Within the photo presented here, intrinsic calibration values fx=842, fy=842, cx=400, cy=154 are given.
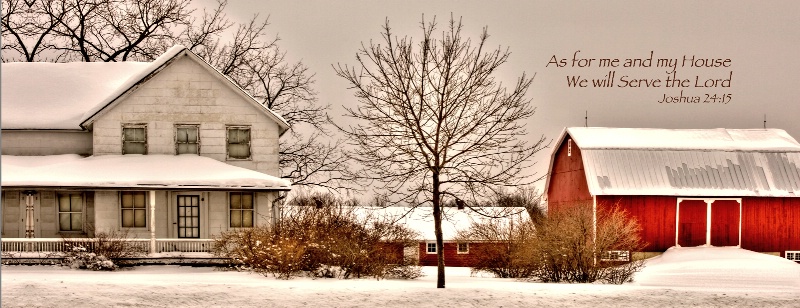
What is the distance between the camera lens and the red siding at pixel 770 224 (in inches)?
1437

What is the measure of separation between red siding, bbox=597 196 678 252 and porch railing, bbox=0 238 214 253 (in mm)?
17679

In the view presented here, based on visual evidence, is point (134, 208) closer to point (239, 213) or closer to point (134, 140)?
point (134, 140)

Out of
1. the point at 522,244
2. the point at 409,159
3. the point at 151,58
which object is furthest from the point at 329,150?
the point at 409,159

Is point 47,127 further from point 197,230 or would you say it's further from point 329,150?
point 329,150

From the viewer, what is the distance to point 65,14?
141ft

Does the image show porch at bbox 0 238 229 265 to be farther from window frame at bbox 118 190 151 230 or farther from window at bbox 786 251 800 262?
window at bbox 786 251 800 262

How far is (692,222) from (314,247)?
65.0ft

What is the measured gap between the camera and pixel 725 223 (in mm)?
36656

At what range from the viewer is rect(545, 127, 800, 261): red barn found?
36.3 meters

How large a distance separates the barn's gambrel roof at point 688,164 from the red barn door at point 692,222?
536mm

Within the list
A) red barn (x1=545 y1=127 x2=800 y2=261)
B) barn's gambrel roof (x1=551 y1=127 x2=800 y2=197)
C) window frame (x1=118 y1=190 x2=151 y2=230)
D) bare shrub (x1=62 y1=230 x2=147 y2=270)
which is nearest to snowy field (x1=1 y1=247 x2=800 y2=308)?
bare shrub (x1=62 y1=230 x2=147 y2=270)

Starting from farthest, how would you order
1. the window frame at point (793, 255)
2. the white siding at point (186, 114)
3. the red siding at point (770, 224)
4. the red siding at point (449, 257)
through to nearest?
the red siding at point (449, 257) → the window frame at point (793, 255) → the red siding at point (770, 224) → the white siding at point (186, 114)

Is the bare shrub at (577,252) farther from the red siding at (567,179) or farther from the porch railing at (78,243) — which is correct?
the red siding at (567,179)

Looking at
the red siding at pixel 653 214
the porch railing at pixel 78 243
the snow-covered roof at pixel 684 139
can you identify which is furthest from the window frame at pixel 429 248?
the porch railing at pixel 78 243
